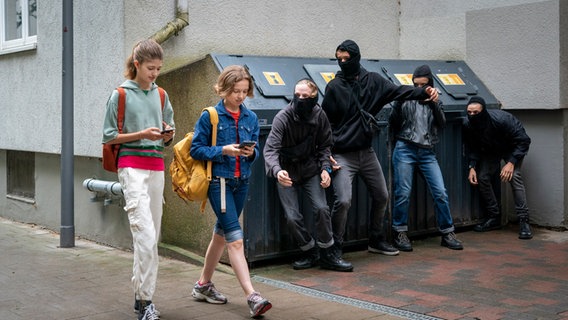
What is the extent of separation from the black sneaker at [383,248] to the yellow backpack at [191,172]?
8.54 feet

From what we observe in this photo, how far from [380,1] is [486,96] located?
1874 mm

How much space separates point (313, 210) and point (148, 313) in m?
2.11

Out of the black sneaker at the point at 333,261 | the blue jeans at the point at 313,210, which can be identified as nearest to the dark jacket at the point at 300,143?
the blue jeans at the point at 313,210

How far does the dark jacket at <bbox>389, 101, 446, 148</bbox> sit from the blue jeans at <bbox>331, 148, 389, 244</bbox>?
557 mm

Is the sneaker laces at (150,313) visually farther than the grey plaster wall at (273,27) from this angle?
No

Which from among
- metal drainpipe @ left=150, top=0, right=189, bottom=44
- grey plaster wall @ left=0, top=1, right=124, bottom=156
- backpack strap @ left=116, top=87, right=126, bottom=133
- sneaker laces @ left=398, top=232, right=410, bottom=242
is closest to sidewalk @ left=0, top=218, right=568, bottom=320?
sneaker laces @ left=398, top=232, right=410, bottom=242

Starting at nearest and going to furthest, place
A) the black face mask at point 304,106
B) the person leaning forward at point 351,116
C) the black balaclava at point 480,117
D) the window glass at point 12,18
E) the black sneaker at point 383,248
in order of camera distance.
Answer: the black face mask at point 304,106 → the person leaning forward at point 351,116 → the black sneaker at point 383,248 → the black balaclava at point 480,117 → the window glass at point 12,18

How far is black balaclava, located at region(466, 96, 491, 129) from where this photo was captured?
8.36 m

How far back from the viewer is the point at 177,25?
25.6 feet

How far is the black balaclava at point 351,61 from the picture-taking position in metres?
7.06

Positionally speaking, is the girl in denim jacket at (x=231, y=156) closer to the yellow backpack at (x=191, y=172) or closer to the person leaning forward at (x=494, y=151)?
the yellow backpack at (x=191, y=172)

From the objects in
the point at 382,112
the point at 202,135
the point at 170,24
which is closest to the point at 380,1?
the point at 382,112

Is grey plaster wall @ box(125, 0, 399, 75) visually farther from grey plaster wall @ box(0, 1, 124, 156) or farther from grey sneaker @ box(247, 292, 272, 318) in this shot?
grey sneaker @ box(247, 292, 272, 318)

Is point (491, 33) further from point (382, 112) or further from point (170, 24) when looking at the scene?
point (170, 24)
